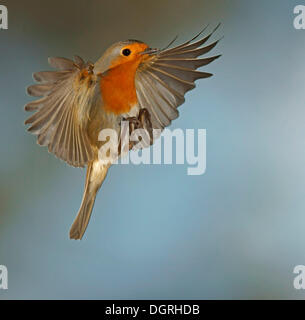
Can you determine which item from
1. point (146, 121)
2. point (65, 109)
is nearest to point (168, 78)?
point (146, 121)

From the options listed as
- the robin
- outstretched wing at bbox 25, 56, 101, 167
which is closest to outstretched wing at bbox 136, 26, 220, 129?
the robin

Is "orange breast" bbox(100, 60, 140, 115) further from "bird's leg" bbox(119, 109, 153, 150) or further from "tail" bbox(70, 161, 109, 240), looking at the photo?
"tail" bbox(70, 161, 109, 240)

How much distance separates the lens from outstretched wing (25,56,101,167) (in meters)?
0.97

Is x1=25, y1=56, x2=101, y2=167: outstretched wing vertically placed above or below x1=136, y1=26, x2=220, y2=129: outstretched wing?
below

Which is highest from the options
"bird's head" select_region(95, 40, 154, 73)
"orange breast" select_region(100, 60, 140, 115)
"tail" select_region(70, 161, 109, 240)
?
"bird's head" select_region(95, 40, 154, 73)

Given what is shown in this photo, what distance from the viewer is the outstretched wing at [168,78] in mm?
1026

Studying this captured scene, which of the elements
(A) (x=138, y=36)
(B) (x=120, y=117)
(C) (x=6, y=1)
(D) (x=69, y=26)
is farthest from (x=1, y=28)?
(B) (x=120, y=117)

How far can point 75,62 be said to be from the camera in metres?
0.95

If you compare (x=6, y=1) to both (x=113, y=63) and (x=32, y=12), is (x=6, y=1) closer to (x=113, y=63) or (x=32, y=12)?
(x=32, y=12)

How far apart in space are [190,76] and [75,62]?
26 cm

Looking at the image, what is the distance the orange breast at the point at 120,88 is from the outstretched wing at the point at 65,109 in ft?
0.07

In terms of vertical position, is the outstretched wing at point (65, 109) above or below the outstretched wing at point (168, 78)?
below

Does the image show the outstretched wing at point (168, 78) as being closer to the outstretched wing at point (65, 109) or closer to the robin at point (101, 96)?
the robin at point (101, 96)

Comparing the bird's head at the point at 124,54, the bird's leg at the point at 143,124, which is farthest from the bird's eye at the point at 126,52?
the bird's leg at the point at 143,124
